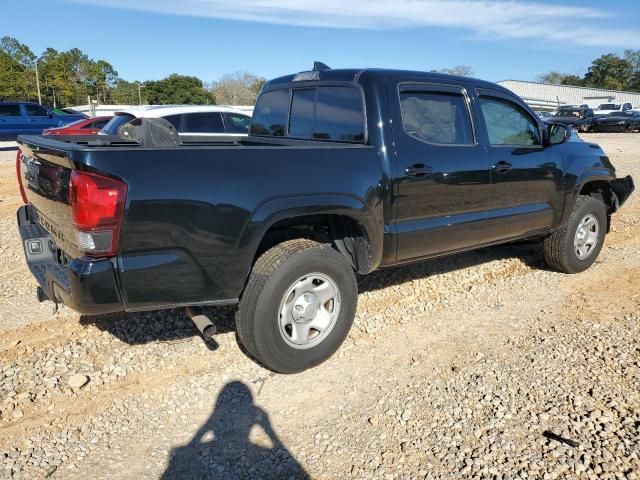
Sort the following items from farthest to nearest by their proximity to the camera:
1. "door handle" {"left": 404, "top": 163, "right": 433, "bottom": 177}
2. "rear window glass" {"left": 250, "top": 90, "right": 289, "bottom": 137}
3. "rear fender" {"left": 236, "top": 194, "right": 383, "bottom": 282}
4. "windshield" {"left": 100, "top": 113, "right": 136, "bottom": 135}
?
"windshield" {"left": 100, "top": 113, "right": 136, "bottom": 135} < "rear window glass" {"left": 250, "top": 90, "right": 289, "bottom": 137} < "door handle" {"left": 404, "top": 163, "right": 433, "bottom": 177} < "rear fender" {"left": 236, "top": 194, "right": 383, "bottom": 282}

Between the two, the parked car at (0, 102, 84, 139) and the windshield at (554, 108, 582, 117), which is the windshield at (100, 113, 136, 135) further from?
the windshield at (554, 108, 582, 117)

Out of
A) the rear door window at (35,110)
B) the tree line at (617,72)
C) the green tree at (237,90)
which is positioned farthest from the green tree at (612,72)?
→ the rear door window at (35,110)

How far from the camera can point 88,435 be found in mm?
2773

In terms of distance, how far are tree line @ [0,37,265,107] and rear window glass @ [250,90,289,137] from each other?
186 feet

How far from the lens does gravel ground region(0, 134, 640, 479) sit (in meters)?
2.57

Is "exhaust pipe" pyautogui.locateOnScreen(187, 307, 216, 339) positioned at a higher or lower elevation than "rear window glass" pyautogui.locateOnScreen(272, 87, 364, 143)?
lower

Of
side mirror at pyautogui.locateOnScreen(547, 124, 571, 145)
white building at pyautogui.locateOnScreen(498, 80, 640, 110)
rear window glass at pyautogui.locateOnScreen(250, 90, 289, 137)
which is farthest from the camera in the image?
white building at pyautogui.locateOnScreen(498, 80, 640, 110)

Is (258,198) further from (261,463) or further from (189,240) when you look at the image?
(261,463)

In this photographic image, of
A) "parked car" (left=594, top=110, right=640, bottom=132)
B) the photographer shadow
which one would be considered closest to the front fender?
the photographer shadow

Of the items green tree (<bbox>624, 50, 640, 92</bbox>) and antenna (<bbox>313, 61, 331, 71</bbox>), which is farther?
green tree (<bbox>624, 50, 640, 92</bbox>)

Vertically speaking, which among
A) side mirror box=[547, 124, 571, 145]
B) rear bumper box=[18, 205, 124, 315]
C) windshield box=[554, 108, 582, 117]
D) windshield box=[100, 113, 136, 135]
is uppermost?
windshield box=[554, 108, 582, 117]

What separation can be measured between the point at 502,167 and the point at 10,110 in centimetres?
1894

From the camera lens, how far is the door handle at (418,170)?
11.9 feet

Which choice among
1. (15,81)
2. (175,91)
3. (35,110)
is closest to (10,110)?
(35,110)
